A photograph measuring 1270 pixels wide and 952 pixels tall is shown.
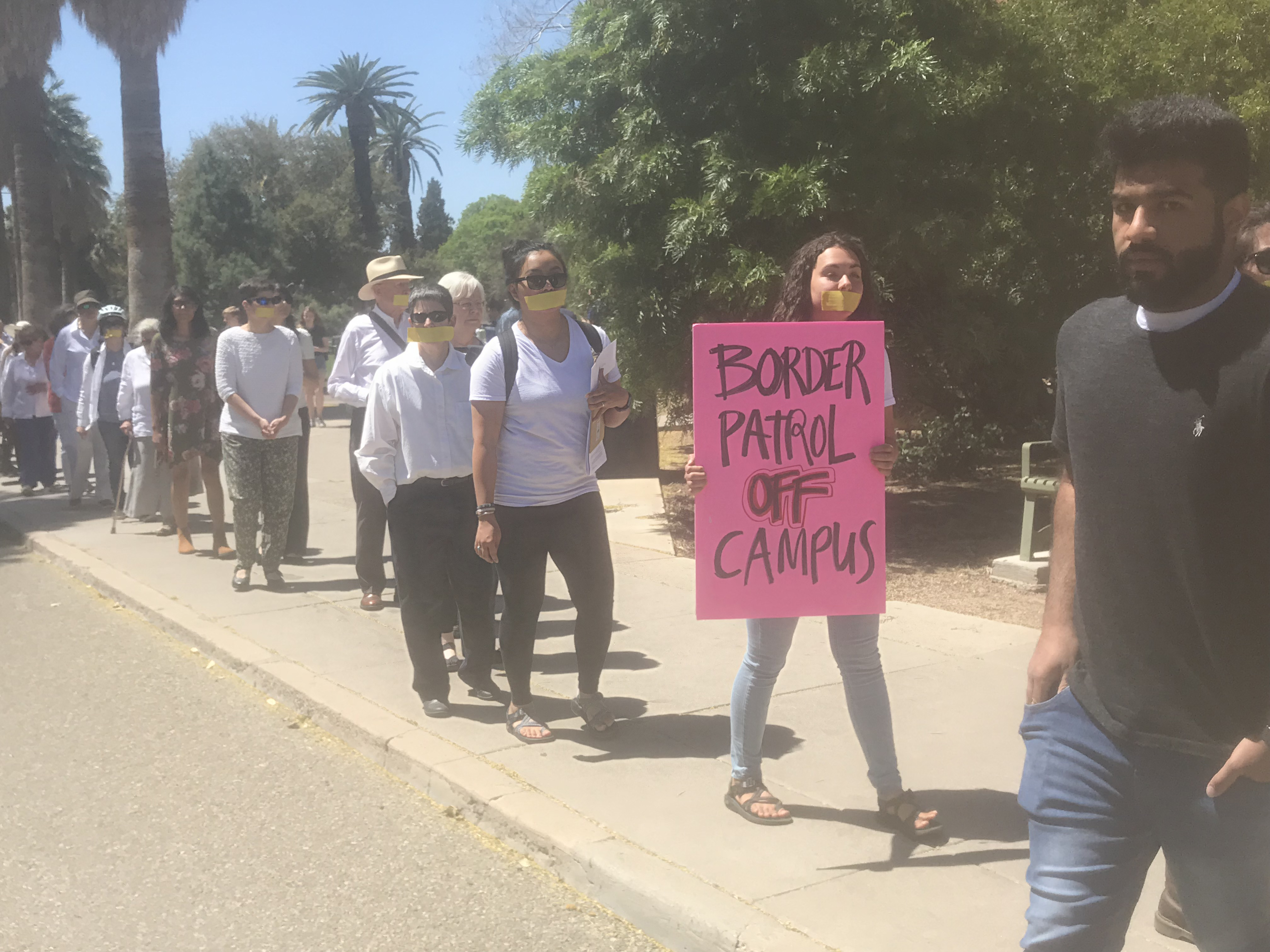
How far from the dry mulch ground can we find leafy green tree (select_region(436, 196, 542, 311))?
62578mm

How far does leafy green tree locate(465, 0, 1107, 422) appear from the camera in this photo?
876 cm

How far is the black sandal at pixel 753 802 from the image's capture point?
4.21 meters

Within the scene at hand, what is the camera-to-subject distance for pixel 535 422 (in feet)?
16.2

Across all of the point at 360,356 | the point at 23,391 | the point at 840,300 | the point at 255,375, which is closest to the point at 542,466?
the point at 840,300

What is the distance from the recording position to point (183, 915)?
12.8 ft

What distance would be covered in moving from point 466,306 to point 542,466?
1.74 m

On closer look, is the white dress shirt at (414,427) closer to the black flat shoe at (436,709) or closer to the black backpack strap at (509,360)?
the black backpack strap at (509,360)

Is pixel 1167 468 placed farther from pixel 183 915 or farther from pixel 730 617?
pixel 183 915

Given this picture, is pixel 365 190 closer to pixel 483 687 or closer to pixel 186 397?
pixel 186 397

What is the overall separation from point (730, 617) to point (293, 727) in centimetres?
272

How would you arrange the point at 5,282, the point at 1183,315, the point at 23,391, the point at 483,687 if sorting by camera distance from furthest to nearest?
1. the point at 5,282
2. the point at 23,391
3. the point at 483,687
4. the point at 1183,315

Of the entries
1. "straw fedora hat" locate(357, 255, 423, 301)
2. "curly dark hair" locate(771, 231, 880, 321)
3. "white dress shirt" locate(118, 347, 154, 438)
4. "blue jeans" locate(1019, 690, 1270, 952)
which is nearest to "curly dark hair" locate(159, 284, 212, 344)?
"white dress shirt" locate(118, 347, 154, 438)

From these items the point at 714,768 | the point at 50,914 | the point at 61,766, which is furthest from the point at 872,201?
the point at 50,914

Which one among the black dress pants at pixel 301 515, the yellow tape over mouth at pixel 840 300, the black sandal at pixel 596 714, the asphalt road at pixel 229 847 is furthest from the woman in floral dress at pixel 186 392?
the yellow tape over mouth at pixel 840 300
